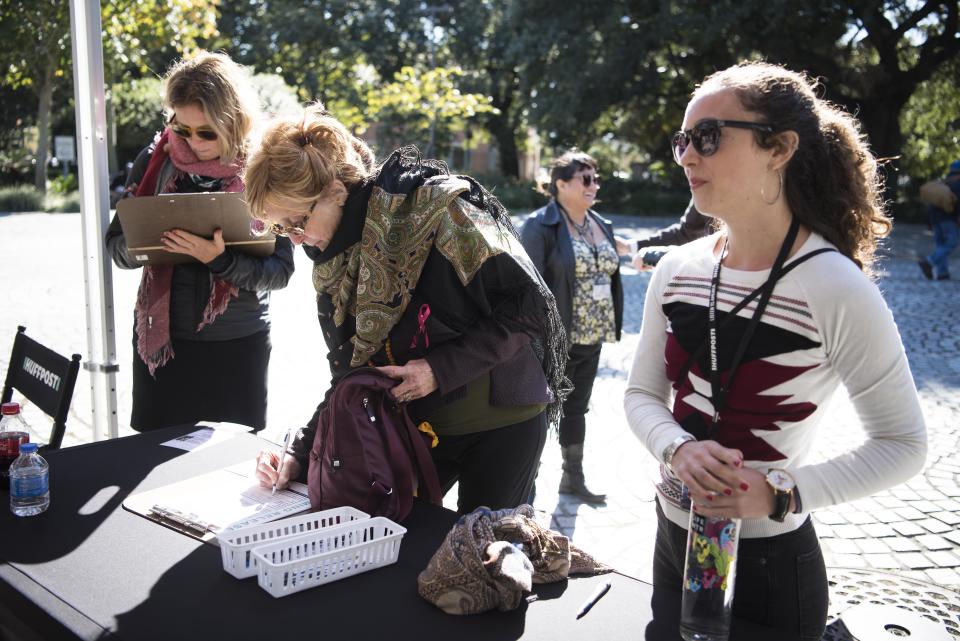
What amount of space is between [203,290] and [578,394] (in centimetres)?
220

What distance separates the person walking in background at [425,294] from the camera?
81.0 inches

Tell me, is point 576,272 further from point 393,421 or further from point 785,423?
point 785,423

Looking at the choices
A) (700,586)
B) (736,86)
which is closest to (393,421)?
(700,586)

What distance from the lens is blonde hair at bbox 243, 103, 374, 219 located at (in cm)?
203

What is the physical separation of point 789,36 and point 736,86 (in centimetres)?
2157

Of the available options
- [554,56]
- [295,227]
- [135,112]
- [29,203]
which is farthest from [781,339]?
[135,112]

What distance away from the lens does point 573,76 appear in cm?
2309

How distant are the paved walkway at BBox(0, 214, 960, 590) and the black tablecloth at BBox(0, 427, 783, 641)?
402mm

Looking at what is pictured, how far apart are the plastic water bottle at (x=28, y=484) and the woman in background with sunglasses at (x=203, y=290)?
0.97 metres

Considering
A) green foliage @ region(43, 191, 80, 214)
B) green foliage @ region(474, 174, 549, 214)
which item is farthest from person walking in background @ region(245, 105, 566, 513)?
green foliage @ region(474, 174, 549, 214)

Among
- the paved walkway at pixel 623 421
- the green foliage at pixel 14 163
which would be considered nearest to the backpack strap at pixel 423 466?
the paved walkway at pixel 623 421

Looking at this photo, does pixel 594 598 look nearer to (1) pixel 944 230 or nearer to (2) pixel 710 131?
(2) pixel 710 131

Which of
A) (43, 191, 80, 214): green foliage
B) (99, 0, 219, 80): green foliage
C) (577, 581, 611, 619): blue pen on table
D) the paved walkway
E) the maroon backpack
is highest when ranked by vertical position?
(99, 0, 219, 80): green foliage

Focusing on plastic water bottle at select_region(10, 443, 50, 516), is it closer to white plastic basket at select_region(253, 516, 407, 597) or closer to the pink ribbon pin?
white plastic basket at select_region(253, 516, 407, 597)
